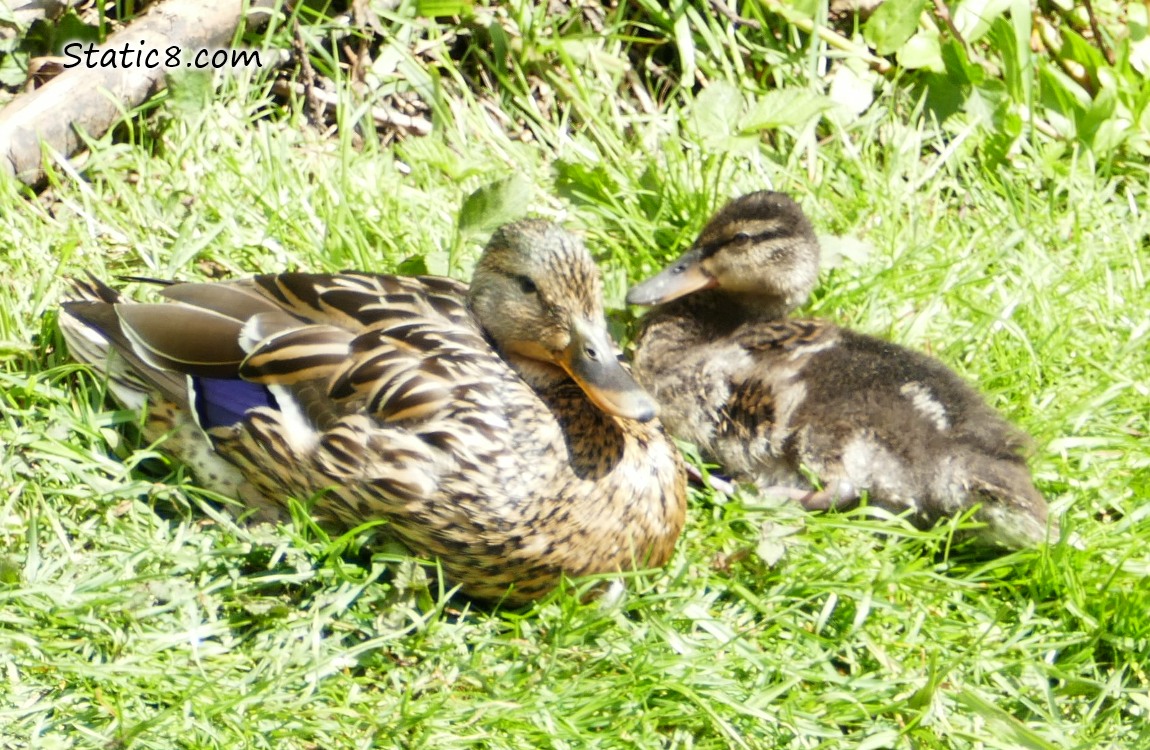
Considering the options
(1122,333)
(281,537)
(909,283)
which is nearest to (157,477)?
(281,537)

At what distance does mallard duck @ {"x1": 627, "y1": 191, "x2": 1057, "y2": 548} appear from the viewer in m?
3.86

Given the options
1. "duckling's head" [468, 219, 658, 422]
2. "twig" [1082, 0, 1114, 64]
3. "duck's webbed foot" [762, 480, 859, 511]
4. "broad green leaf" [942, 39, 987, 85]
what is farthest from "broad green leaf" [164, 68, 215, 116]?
"twig" [1082, 0, 1114, 64]

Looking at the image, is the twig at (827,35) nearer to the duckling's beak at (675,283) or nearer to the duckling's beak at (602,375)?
the duckling's beak at (675,283)

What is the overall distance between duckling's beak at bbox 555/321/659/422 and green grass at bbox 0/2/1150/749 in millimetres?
472

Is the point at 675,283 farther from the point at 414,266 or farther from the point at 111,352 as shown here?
the point at 111,352

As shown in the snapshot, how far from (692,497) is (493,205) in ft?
3.36

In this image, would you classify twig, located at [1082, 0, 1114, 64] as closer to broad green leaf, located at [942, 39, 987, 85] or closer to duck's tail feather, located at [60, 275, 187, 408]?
broad green leaf, located at [942, 39, 987, 85]

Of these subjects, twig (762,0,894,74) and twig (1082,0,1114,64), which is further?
twig (1082,0,1114,64)

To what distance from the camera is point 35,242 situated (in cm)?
424

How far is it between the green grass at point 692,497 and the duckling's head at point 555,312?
0.51m

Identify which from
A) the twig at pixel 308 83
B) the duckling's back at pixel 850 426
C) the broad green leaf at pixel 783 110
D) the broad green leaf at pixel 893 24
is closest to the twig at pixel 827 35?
the broad green leaf at pixel 893 24

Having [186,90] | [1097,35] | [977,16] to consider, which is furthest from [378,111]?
[1097,35]

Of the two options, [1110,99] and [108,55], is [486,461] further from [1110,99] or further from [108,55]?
[1110,99]

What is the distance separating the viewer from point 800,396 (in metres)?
4.04
